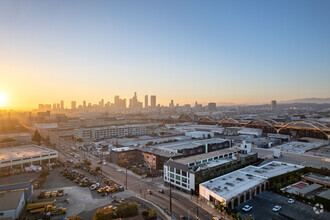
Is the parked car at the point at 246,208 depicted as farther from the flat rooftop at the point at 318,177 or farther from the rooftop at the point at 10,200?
the rooftop at the point at 10,200

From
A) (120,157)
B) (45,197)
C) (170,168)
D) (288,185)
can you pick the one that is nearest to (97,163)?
(120,157)

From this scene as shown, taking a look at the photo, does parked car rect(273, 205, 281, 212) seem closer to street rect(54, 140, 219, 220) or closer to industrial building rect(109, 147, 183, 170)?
street rect(54, 140, 219, 220)

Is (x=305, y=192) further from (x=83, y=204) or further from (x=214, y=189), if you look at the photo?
(x=83, y=204)

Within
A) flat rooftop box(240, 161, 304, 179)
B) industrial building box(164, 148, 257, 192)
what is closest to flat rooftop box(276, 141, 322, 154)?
flat rooftop box(240, 161, 304, 179)

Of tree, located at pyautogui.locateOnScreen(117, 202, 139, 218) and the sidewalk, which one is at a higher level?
tree, located at pyautogui.locateOnScreen(117, 202, 139, 218)

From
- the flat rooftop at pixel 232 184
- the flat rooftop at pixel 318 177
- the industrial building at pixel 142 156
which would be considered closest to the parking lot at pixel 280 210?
the flat rooftop at pixel 232 184
